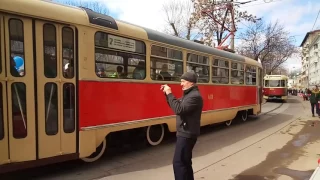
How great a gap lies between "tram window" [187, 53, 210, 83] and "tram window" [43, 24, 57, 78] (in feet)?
13.8

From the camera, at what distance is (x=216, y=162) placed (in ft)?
20.4

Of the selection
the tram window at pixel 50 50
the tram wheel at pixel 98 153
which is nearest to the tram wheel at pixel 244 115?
the tram wheel at pixel 98 153

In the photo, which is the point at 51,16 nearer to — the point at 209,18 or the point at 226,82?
the point at 226,82

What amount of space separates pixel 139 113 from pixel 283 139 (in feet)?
16.0

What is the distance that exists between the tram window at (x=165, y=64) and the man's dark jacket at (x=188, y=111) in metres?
3.15

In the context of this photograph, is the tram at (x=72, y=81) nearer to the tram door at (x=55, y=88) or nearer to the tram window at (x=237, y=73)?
the tram door at (x=55, y=88)

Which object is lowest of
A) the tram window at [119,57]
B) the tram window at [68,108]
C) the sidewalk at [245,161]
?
the sidewalk at [245,161]

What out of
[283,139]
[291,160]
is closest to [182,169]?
[291,160]

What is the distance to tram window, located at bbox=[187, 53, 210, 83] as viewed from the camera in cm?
830

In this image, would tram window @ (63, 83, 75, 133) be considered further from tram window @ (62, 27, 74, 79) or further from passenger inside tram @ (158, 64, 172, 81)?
passenger inside tram @ (158, 64, 172, 81)

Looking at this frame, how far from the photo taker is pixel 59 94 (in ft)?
15.8

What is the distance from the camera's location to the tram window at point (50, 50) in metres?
4.70

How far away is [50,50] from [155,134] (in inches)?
140

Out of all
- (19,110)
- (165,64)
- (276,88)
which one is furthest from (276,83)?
(19,110)
